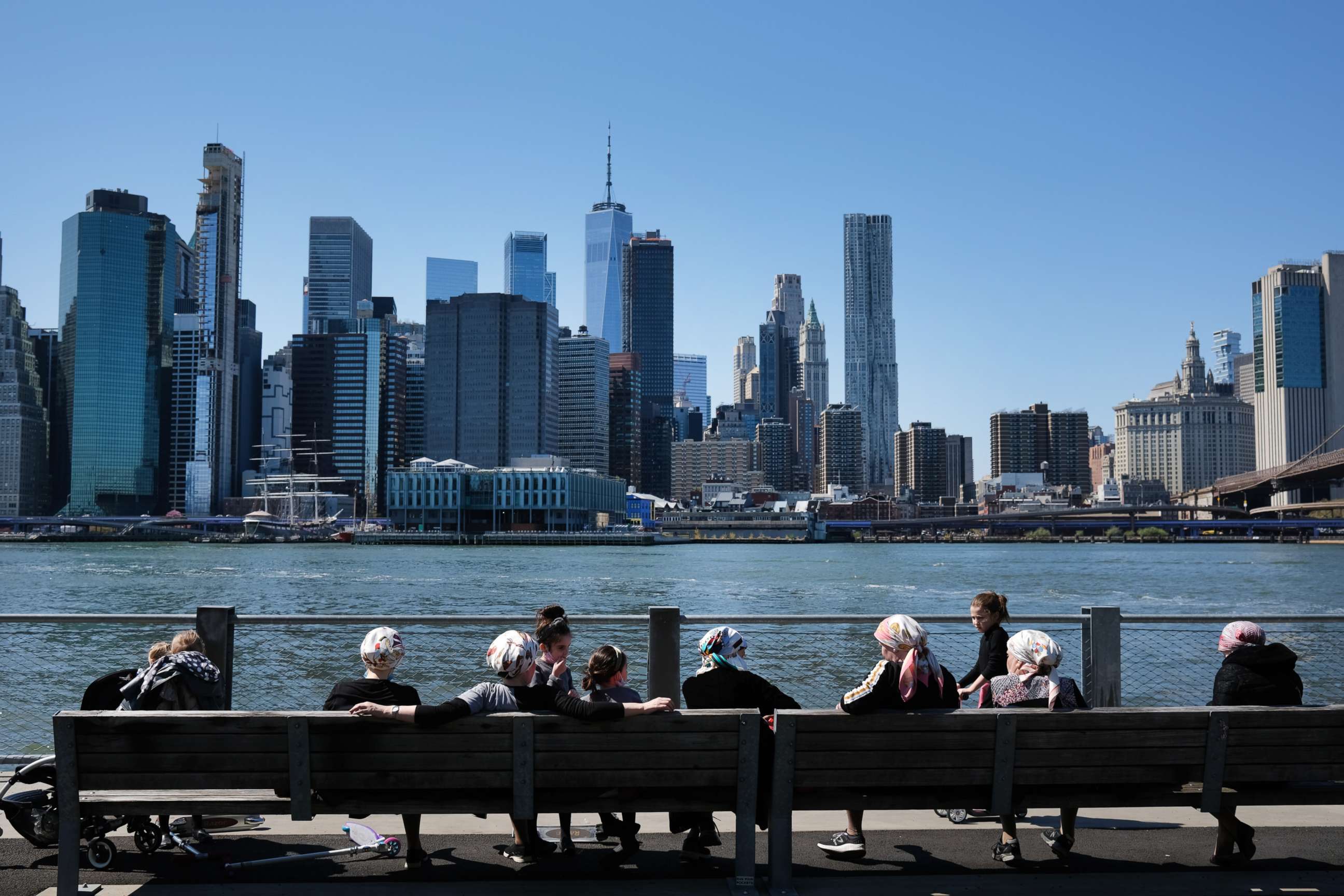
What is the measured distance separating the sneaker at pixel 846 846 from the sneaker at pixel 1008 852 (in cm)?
69

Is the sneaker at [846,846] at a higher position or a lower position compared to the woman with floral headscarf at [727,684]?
lower

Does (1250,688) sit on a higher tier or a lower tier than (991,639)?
lower

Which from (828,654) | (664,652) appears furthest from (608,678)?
(828,654)

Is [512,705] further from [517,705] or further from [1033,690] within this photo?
[1033,690]

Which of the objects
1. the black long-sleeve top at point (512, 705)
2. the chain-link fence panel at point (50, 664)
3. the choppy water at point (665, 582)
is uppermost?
the black long-sleeve top at point (512, 705)

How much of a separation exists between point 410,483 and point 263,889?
7039 inches

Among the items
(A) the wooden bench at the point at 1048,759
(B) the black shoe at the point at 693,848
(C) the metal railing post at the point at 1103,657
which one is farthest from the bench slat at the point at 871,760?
(C) the metal railing post at the point at 1103,657

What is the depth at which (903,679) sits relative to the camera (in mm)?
5621

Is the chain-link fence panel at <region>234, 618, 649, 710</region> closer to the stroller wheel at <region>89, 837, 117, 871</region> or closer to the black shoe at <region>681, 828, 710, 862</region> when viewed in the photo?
the stroller wheel at <region>89, 837, 117, 871</region>

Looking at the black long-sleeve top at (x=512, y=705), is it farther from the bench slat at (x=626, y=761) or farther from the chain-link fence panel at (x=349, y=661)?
the chain-link fence panel at (x=349, y=661)

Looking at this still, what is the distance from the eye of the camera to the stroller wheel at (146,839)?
610 cm

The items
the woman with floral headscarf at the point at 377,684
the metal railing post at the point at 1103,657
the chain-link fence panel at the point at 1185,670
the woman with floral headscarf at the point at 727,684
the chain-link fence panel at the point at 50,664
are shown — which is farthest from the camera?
the chain-link fence panel at the point at 1185,670

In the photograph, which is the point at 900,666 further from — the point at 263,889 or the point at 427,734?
the point at 263,889

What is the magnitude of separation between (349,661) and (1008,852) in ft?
53.9
